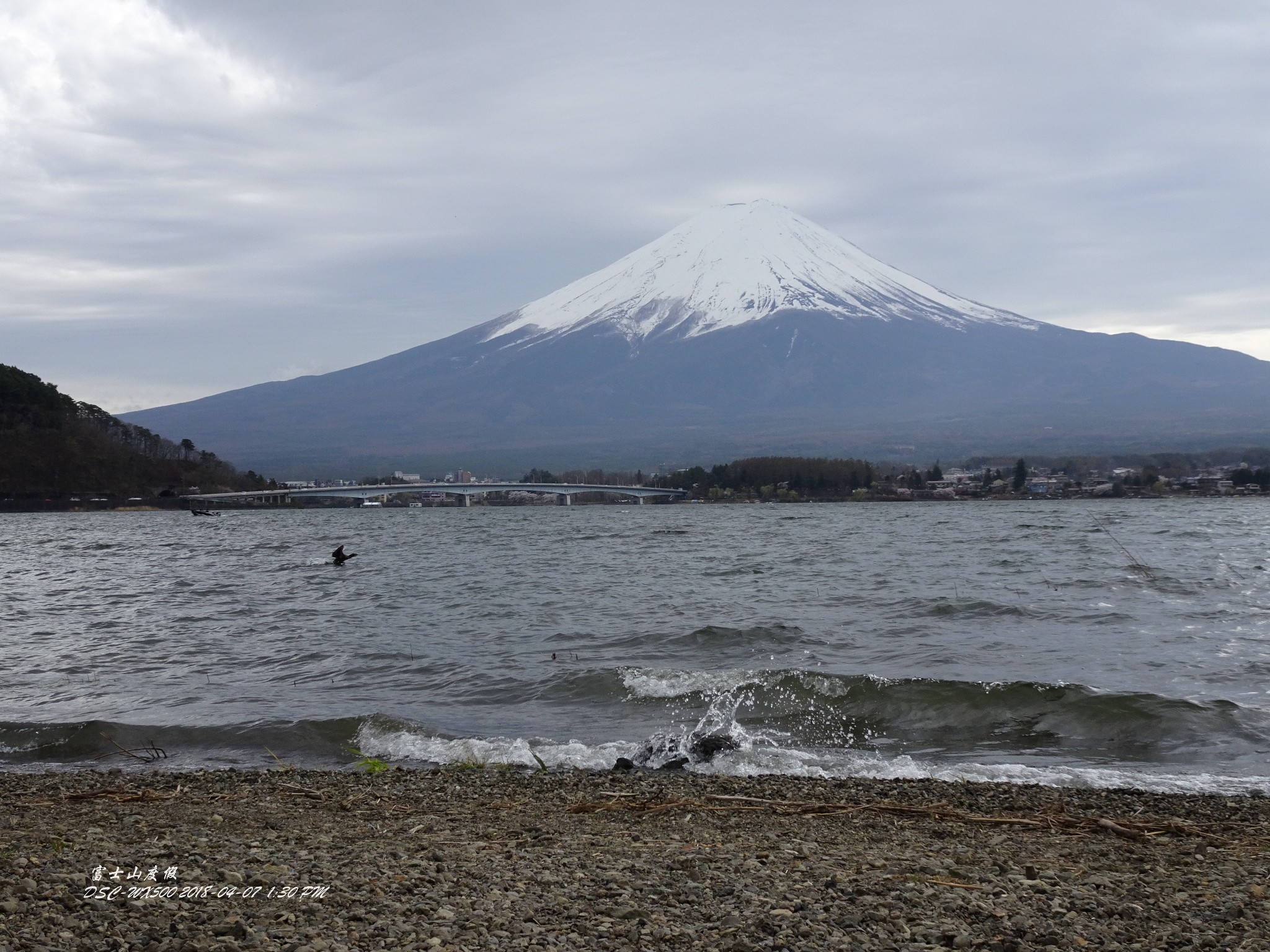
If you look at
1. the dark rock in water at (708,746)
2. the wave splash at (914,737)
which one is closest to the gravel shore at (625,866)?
the wave splash at (914,737)

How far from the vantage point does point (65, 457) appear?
272ft

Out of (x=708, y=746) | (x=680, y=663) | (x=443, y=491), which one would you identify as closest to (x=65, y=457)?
(x=443, y=491)

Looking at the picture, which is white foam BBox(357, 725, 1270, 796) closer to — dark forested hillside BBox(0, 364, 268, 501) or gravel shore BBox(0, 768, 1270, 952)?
gravel shore BBox(0, 768, 1270, 952)

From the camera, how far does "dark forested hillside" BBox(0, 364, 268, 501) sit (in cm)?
8056

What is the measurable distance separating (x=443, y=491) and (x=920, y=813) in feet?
305

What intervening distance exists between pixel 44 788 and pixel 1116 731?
32.2ft

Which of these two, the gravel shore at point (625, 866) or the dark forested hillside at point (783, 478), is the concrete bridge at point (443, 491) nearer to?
the dark forested hillside at point (783, 478)

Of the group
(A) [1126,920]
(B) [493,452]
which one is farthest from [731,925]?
(B) [493,452]

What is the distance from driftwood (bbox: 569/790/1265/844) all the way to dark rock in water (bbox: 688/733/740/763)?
1.72 meters

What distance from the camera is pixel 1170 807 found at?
698cm

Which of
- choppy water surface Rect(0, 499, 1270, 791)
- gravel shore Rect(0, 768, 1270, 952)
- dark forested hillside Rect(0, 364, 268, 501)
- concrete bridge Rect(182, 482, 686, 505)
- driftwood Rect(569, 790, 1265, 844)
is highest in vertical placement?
dark forested hillside Rect(0, 364, 268, 501)

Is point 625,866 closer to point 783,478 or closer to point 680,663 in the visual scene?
point 680,663

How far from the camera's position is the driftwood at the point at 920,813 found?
621 cm

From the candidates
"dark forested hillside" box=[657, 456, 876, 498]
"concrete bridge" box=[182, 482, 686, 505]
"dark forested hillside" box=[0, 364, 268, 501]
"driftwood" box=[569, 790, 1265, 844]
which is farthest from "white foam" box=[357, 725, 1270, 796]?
"dark forested hillside" box=[0, 364, 268, 501]
